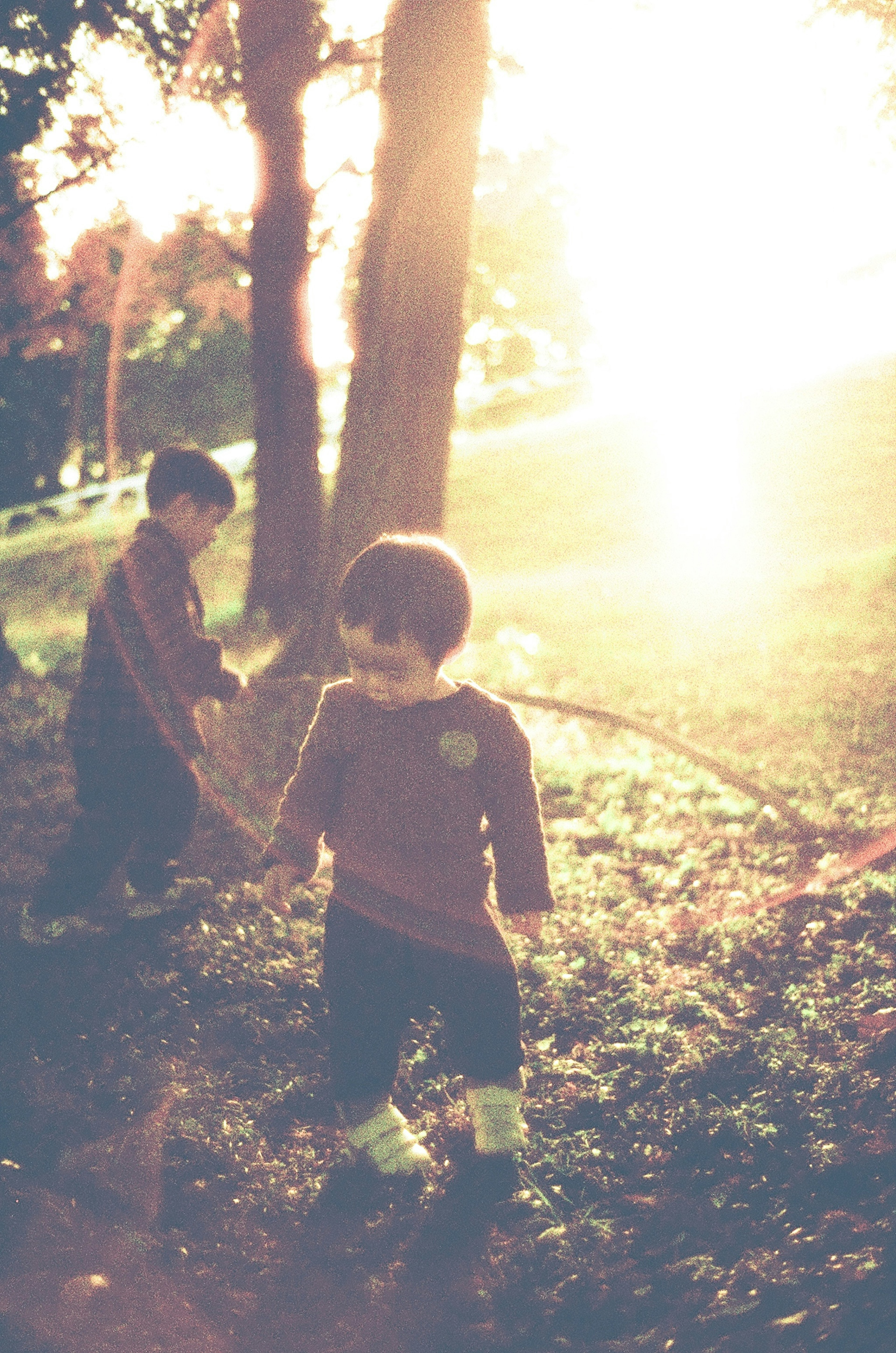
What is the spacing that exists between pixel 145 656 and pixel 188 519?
49 centimetres

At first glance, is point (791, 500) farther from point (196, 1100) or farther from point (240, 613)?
point (196, 1100)

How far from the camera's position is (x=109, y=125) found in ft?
24.1

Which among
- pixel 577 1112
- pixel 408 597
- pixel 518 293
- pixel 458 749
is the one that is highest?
pixel 518 293

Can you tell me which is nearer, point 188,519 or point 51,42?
point 188,519

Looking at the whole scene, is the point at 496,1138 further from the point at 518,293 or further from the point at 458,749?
the point at 518,293

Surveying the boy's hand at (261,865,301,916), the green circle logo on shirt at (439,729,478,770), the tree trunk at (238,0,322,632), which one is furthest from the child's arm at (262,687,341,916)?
the tree trunk at (238,0,322,632)

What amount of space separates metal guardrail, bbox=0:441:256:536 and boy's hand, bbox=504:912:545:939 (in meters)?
27.1

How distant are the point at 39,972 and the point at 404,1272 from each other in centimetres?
178

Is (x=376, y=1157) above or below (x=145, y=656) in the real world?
below

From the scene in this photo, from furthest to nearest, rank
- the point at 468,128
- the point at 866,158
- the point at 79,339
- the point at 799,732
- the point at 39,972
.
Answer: the point at 79,339, the point at 866,158, the point at 799,732, the point at 468,128, the point at 39,972

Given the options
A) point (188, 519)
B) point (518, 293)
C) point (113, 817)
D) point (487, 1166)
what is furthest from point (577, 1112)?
point (518, 293)

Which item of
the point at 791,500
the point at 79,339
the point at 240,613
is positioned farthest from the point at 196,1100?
the point at 791,500

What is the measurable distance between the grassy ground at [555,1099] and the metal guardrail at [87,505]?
81.0 ft

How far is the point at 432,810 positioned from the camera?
274cm
